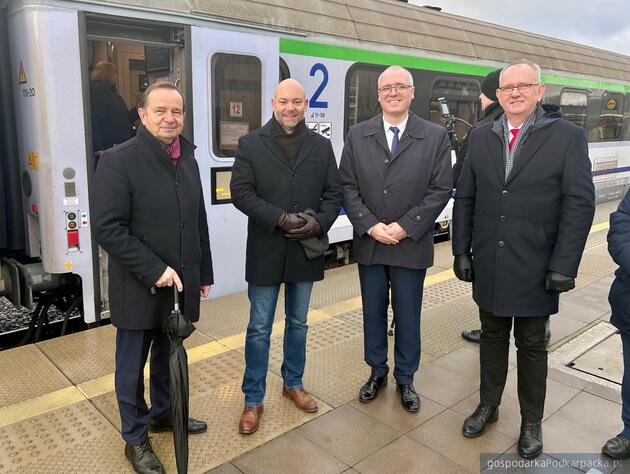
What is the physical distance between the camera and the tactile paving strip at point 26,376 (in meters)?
3.27

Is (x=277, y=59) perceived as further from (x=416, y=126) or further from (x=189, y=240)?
(x=189, y=240)

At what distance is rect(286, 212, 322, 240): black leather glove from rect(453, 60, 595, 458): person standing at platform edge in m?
0.80

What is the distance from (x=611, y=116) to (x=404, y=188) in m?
9.10

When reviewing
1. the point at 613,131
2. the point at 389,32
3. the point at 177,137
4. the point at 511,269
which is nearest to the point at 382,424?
the point at 511,269

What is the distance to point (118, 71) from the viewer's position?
5695 mm

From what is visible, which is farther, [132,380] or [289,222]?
[289,222]

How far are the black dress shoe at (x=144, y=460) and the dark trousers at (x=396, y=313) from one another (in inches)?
53.0

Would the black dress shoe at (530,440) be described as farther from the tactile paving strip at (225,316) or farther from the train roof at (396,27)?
the train roof at (396,27)

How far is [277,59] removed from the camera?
475cm

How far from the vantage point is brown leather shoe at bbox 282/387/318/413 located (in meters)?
3.17

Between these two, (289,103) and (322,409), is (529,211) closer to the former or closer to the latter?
→ (289,103)

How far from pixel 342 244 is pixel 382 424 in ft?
10.5

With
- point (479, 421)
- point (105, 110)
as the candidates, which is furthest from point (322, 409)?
point (105, 110)

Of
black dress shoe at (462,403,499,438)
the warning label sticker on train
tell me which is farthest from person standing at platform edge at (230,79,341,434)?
the warning label sticker on train
